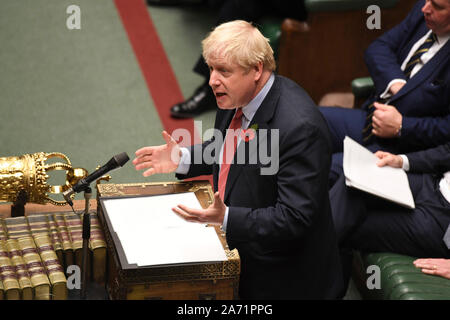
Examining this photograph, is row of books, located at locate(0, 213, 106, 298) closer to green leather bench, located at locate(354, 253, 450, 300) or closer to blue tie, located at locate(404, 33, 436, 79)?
green leather bench, located at locate(354, 253, 450, 300)

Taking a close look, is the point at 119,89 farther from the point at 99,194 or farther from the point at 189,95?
the point at 99,194

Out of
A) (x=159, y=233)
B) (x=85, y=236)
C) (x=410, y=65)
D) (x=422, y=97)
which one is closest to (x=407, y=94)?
(x=422, y=97)

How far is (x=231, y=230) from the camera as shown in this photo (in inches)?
78.7

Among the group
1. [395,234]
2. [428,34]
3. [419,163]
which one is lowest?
[395,234]

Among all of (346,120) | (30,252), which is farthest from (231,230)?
(346,120)

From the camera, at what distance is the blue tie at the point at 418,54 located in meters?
3.12

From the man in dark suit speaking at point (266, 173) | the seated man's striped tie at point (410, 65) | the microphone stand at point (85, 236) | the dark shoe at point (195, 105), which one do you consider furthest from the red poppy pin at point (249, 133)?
the dark shoe at point (195, 105)

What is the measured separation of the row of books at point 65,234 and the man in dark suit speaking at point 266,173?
0.30 m

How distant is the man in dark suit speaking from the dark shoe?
1959 millimetres

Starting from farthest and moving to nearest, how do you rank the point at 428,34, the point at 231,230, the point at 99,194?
the point at 428,34, the point at 99,194, the point at 231,230

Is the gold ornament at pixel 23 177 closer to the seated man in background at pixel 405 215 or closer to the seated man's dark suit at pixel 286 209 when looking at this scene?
the seated man's dark suit at pixel 286 209

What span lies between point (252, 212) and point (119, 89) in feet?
8.50

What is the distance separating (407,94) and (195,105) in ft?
5.15

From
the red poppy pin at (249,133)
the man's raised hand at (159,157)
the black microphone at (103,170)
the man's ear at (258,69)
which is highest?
the man's ear at (258,69)
